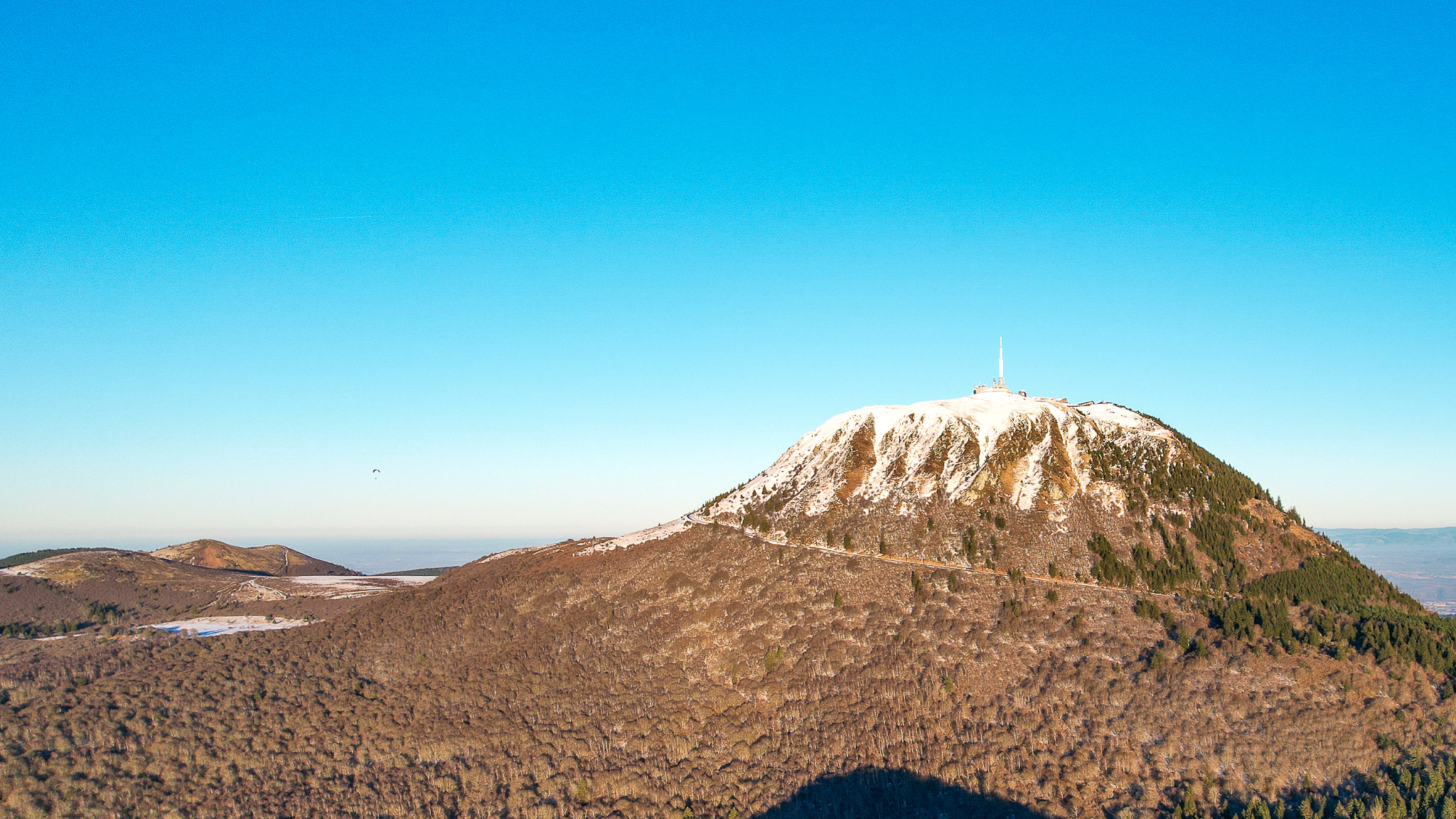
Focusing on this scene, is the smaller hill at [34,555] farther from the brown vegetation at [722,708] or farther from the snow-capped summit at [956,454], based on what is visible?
the snow-capped summit at [956,454]

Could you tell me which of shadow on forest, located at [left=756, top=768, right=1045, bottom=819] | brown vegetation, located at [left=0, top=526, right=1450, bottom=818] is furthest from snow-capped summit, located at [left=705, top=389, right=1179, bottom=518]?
shadow on forest, located at [left=756, top=768, right=1045, bottom=819]

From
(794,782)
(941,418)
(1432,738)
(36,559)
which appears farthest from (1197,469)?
(36,559)

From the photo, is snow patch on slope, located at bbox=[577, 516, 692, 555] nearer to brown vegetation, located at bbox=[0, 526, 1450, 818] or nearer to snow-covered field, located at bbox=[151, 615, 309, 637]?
brown vegetation, located at bbox=[0, 526, 1450, 818]

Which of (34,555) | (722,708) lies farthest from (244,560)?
(722,708)

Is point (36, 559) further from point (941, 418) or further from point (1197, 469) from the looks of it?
point (1197, 469)

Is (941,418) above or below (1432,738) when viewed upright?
above
